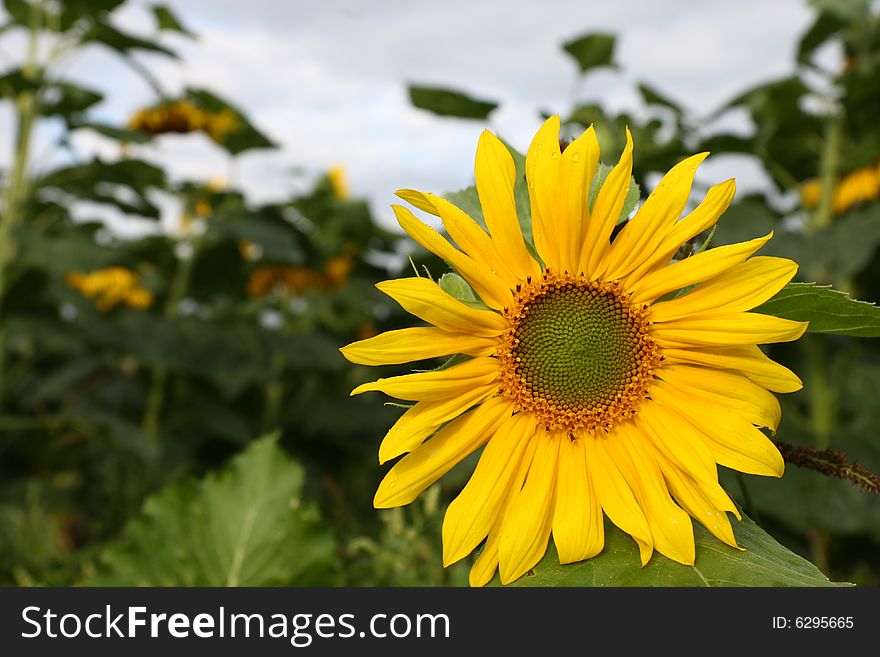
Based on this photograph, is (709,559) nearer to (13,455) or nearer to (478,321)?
(478,321)

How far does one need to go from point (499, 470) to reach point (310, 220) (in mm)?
3031

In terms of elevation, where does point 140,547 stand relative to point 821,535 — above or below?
below

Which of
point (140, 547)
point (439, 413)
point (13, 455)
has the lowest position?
point (439, 413)

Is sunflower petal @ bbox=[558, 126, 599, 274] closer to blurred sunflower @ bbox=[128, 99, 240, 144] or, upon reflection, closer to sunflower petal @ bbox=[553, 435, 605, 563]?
sunflower petal @ bbox=[553, 435, 605, 563]

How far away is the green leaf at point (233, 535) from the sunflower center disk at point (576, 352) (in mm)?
549

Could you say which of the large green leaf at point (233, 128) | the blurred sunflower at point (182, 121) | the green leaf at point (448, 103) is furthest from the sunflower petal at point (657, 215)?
the blurred sunflower at point (182, 121)

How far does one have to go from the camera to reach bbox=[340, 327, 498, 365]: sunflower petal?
27.5 inches

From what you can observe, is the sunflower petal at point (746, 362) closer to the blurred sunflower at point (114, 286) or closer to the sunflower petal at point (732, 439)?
the sunflower petal at point (732, 439)

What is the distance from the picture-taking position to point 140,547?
1269 mm

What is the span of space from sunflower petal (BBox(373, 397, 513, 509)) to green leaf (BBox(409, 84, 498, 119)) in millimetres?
1066

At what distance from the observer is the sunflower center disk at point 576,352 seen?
2.50 ft

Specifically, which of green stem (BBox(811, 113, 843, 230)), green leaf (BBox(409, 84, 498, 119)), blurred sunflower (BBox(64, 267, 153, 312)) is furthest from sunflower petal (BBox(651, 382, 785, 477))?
blurred sunflower (BBox(64, 267, 153, 312))

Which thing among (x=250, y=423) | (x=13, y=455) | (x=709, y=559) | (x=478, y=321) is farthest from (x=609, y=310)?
(x=13, y=455)
